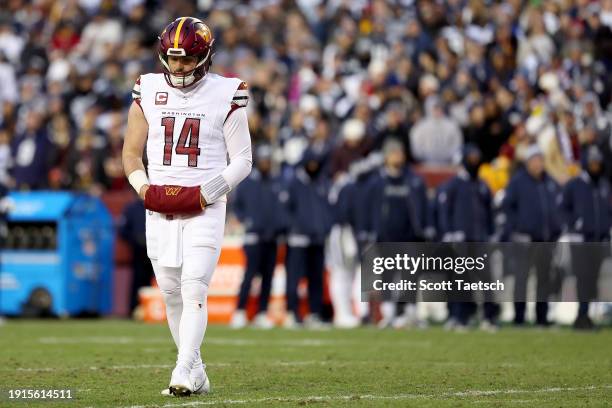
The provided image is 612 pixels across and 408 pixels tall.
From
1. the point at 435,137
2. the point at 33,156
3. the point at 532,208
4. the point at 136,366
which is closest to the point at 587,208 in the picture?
the point at 532,208

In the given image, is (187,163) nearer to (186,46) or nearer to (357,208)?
(186,46)

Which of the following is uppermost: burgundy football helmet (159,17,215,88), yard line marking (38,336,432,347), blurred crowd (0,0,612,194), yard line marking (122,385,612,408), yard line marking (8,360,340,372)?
blurred crowd (0,0,612,194)

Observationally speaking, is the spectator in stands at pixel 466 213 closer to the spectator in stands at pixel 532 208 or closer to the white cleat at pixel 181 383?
the spectator in stands at pixel 532 208

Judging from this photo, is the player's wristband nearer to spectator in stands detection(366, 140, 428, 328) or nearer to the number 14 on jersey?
the number 14 on jersey

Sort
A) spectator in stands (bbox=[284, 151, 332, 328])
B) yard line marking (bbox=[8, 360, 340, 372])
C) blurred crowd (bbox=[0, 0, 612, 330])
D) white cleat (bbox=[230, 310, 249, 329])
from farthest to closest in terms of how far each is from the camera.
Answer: blurred crowd (bbox=[0, 0, 612, 330]) → spectator in stands (bbox=[284, 151, 332, 328]) → white cleat (bbox=[230, 310, 249, 329]) → yard line marking (bbox=[8, 360, 340, 372])

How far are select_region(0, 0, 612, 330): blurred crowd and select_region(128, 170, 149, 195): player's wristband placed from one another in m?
9.58

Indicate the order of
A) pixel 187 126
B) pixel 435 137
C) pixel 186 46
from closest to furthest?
pixel 186 46 → pixel 187 126 → pixel 435 137

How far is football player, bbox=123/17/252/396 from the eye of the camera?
29.0 feet

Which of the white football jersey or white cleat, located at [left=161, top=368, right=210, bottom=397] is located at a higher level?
the white football jersey

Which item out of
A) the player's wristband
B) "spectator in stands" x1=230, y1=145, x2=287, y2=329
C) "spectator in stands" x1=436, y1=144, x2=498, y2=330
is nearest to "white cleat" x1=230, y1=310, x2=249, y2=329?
"spectator in stands" x1=230, y1=145, x2=287, y2=329

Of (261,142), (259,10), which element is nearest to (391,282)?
(261,142)

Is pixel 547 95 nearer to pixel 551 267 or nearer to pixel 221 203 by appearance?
pixel 551 267

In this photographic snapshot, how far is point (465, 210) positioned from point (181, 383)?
10.1 m

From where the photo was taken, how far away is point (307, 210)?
19000 mm
